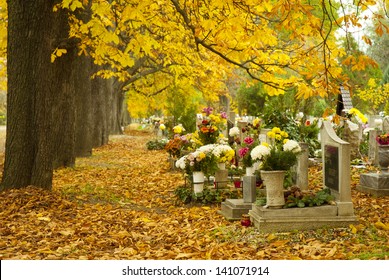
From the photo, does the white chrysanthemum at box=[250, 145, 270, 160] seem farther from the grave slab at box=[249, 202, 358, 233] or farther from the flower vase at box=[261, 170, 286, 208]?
the grave slab at box=[249, 202, 358, 233]

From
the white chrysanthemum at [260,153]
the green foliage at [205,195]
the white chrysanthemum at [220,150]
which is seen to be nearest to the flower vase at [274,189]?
the white chrysanthemum at [260,153]

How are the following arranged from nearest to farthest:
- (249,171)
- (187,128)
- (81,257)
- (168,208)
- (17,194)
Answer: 1. (81,257)
2. (17,194)
3. (168,208)
4. (249,171)
5. (187,128)

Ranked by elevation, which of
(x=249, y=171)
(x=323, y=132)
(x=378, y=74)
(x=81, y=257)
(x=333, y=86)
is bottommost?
(x=81, y=257)

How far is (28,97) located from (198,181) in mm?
3542

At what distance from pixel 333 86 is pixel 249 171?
3.34 metres

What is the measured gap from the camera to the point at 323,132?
29.9 feet

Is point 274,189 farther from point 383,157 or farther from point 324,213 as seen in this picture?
point 383,157

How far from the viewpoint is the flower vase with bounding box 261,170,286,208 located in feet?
27.1

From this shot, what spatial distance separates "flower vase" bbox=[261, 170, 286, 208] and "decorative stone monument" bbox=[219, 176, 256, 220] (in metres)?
0.96

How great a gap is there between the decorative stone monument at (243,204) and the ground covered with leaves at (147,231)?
18 centimetres

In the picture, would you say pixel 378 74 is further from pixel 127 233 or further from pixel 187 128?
pixel 127 233

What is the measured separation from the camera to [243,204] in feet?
30.3

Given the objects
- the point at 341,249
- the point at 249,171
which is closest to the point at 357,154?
the point at 249,171

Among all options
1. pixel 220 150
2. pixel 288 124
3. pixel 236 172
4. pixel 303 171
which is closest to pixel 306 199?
pixel 303 171
